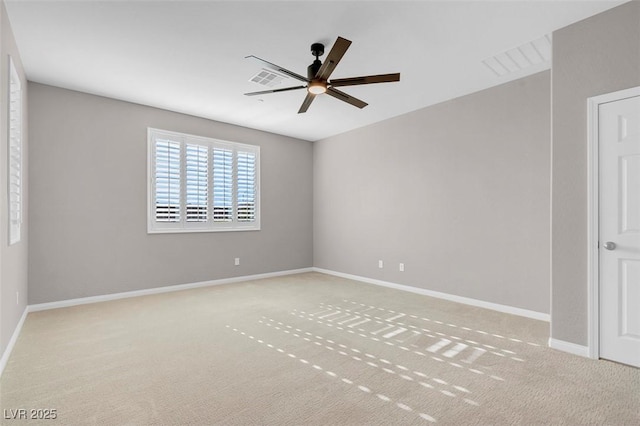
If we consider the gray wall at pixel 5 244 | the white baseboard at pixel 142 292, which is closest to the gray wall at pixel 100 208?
the white baseboard at pixel 142 292

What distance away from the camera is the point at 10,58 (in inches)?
113

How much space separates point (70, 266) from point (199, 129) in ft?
9.37

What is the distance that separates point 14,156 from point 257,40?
102 inches

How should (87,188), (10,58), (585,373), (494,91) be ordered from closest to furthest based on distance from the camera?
(585,373) → (10,58) → (494,91) → (87,188)

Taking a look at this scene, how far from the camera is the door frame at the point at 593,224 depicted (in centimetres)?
270

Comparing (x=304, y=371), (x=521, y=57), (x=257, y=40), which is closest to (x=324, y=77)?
(x=257, y=40)

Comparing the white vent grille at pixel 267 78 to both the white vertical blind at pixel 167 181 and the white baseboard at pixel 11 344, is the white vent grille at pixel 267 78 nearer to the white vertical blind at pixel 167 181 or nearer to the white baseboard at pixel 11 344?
the white vertical blind at pixel 167 181

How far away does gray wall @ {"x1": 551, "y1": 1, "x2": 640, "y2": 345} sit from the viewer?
266 cm

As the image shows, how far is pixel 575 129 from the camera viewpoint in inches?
112

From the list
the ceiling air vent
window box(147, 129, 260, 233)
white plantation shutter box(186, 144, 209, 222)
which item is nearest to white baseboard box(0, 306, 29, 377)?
window box(147, 129, 260, 233)

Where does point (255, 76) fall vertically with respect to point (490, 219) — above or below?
above

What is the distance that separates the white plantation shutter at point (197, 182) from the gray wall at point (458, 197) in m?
2.63

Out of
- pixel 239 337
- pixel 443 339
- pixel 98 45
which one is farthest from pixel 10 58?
pixel 443 339

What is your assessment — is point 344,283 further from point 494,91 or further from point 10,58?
point 10,58
